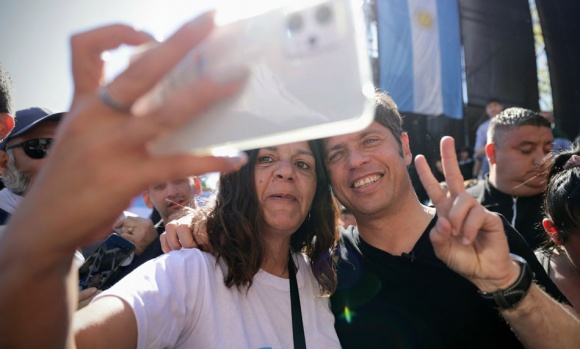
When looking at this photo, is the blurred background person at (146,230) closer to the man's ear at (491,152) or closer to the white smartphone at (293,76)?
the white smartphone at (293,76)

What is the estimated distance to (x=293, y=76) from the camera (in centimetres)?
76

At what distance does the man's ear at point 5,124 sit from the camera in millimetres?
2117

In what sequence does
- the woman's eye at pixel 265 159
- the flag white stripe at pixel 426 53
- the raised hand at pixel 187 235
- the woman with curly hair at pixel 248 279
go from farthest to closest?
the flag white stripe at pixel 426 53
the woman's eye at pixel 265 159
the raised hand at pixel 187 235
the woman with curly hair at pixel 248 279

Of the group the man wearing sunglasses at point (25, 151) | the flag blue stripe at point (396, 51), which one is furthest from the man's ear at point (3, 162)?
the flag blue stripe at point (396, 51)

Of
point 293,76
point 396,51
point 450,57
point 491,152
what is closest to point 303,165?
point 293,76

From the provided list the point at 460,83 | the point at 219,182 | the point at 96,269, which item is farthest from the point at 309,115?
the point at 460,83

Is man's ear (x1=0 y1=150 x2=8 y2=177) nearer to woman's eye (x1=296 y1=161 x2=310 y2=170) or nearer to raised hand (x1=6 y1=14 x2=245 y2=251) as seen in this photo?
woman's eye (x1=296 y1=161 x2=310 y2=170)

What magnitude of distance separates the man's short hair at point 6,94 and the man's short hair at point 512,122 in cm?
362

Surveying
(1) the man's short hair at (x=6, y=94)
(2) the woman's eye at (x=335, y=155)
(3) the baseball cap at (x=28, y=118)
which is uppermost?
(1) the man's short hair at (x=6, y=94)

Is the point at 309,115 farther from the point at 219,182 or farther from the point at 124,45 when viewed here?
the point at 219,182

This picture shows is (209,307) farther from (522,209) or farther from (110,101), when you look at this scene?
(522,209)

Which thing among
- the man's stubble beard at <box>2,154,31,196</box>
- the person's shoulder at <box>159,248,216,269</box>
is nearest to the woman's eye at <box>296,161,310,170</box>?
the person's shoulder at <box>159,248,216,269</box>

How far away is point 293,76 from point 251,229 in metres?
1.24

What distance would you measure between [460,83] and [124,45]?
958 centimetres
